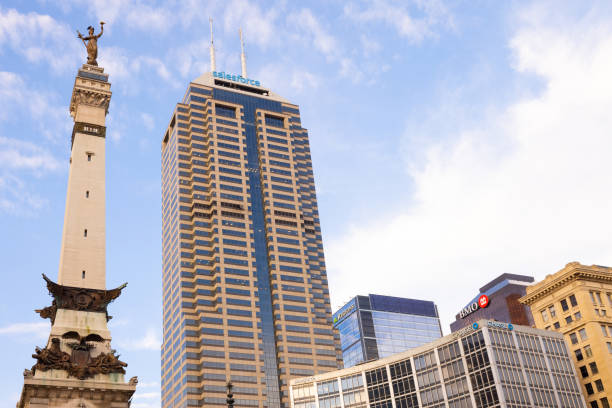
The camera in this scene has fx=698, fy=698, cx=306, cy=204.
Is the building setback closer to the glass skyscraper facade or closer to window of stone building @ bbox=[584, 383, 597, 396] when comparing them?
window of stone building @ bbox=[584, 383, 597, 396]

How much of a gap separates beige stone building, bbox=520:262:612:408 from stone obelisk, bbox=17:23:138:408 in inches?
3798

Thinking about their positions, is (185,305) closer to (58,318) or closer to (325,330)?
(325,330)

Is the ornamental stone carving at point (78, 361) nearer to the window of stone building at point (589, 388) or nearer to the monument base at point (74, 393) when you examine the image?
the monument base at point (74, 393)

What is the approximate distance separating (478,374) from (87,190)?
7553 centimetres

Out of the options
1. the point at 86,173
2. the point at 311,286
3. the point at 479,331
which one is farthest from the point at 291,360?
the point at 86,173

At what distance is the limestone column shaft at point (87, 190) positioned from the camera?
220ft

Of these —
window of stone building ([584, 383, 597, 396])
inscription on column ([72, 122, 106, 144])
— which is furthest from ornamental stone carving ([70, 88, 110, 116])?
window of stone building ([584, 383, 597, 396])

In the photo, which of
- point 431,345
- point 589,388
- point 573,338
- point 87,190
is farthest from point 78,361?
point 573,338

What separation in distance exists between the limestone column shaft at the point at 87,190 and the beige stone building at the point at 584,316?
9689cm

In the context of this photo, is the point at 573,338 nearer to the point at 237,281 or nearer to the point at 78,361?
the point at 237,281

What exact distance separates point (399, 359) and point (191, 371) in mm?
53411

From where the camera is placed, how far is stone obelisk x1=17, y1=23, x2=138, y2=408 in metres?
58.6

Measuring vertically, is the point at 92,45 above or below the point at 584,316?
above

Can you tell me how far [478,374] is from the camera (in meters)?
118
